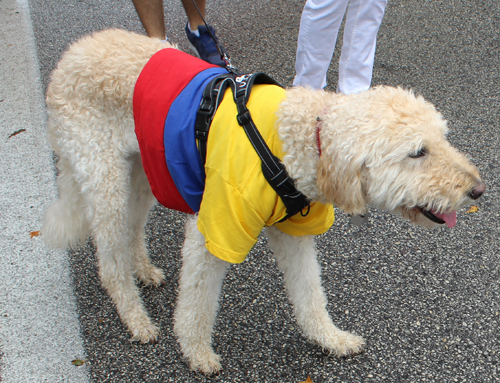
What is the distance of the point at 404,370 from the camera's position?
2098 mm

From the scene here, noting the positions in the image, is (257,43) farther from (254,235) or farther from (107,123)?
(254,235)

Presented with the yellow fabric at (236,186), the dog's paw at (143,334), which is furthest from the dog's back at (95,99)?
the dog's paw at (143,334)

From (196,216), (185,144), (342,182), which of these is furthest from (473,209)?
(185,144)

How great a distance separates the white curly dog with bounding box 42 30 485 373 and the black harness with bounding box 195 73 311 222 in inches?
1.8

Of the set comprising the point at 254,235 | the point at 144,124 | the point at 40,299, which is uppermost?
the point at 144,124

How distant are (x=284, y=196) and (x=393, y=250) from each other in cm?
135

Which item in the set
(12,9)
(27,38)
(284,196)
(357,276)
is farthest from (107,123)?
(12,9)

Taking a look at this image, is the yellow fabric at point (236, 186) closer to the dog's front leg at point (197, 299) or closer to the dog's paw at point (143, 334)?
the dog's front leg at point (197, 299)

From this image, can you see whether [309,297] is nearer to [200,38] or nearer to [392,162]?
[392,162]

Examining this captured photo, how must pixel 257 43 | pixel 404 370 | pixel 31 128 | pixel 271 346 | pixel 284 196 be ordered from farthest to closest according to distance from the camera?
pixel 257 43 < pixel 31 128 < pixel 271 346 < pixel 404 370 < pixel 284 196

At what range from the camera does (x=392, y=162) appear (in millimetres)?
1523

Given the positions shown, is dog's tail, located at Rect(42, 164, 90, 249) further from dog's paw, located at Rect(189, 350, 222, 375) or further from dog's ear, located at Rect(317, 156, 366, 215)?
dog's ear, located at Rect(317, 156, 366, 215)

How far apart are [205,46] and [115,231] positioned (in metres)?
2.63

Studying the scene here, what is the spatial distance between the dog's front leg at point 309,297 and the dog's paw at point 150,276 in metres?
0.82
